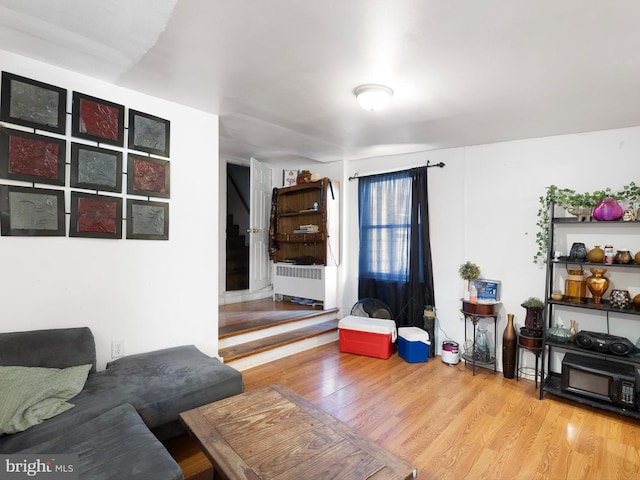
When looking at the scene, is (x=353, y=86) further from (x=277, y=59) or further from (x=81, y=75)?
(x=81, y=75)

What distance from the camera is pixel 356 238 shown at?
445 cm

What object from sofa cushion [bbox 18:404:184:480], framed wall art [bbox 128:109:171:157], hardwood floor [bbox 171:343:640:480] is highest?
framed wall art [bbox 128:109:171:157]

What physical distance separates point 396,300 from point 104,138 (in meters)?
3.29

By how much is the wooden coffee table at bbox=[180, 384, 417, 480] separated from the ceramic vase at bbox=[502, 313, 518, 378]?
232 cm

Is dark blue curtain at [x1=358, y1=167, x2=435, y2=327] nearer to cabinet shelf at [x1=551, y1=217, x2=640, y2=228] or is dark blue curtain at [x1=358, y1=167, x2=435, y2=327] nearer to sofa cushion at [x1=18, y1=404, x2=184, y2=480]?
cabinet shelf at [x1=551, y1=217, x2=640, y2=228]

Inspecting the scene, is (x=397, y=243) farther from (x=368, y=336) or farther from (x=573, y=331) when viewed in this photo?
(x=573, y=331)

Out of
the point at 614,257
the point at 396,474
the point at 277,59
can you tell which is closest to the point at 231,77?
the point at 277,59

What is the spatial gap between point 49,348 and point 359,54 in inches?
95.4

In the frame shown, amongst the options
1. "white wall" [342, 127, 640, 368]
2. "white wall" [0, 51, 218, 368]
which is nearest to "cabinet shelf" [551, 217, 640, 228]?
"white wall" [342, 127, 640, 368]

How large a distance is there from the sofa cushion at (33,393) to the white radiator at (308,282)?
291 cm

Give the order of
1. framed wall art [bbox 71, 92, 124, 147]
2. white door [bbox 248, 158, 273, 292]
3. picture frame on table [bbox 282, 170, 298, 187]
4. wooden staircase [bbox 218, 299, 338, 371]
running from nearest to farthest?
framed wall art [bbox 71, 92, 124, 147], wooden staircase [bbox 218, 299, 338, 371], white door [bbox 248, 158, 273, 292], picture frame on table [bbox 282, 170, 298, 187]

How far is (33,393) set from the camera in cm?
161

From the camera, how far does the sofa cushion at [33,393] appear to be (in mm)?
1500

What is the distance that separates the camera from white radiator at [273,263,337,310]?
4.41 meters
